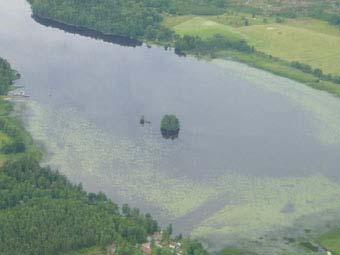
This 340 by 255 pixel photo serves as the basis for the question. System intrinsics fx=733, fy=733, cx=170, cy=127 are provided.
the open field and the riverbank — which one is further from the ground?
the open field

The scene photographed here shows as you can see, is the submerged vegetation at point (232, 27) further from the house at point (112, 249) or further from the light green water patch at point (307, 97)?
the house at point (112, 249)

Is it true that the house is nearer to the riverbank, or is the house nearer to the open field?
the riverbank

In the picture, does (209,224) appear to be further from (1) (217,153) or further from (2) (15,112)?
(2) (15,112)

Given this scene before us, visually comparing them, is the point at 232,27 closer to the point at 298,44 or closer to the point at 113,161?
the point at 298,44

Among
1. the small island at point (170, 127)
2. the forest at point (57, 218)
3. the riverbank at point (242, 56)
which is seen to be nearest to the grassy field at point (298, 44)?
the riverbank at point (242, 56)

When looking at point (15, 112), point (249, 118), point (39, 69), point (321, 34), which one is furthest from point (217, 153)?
point (321, 34)

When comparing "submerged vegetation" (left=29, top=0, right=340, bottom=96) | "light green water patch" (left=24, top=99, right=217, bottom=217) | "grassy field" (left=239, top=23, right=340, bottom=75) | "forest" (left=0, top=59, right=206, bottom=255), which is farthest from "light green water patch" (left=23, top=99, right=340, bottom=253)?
"grassy field" (left=239, top=23, right=340, bottom=75)
